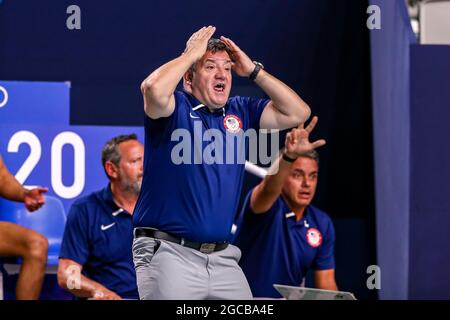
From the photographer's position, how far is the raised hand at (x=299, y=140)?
485 cm

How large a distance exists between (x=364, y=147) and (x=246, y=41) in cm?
86

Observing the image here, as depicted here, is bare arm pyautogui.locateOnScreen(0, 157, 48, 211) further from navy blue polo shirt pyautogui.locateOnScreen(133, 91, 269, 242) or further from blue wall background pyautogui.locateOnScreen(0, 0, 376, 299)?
navy blue polo shirt pyautogui.locateOnScreen(133, 91, 269, 242)

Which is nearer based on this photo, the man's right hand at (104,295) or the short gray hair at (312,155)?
the man's right hand at (104,295)

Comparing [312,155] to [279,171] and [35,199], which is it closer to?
[279,171]

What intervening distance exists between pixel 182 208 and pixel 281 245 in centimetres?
132

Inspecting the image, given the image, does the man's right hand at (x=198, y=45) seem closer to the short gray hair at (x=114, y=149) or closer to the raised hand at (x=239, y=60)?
the raised hand at (x=239, y=60)

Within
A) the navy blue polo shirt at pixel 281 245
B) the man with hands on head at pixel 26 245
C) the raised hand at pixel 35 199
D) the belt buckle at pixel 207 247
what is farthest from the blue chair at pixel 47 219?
the belt buckle at pixel 207 247

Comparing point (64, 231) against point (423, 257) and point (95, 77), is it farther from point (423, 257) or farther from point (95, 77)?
point (423, 257)

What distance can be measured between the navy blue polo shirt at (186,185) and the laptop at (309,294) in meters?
0.63

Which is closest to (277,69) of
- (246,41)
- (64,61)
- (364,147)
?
(246,41)

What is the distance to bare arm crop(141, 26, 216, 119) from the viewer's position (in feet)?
13.2

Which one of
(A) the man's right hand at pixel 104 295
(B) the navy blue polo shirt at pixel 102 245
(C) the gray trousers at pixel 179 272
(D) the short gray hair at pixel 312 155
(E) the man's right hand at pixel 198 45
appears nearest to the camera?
(C) the gray trousers at pixel 179 272

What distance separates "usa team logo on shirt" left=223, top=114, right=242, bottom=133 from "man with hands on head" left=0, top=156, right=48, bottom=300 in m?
1.03

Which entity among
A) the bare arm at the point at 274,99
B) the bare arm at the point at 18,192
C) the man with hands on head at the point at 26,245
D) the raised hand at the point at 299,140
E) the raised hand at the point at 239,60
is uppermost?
the raised hand at the point at 239,60
